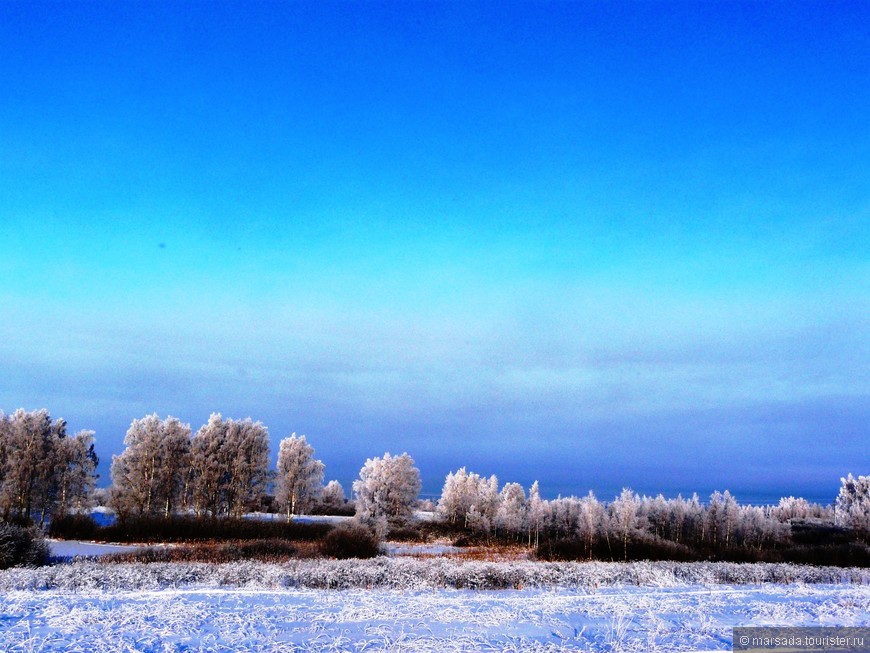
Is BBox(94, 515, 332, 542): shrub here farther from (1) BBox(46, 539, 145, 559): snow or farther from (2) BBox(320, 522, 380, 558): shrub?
(2) BBox(320, 522, 380, 558): shrub

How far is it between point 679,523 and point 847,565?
2807 cm

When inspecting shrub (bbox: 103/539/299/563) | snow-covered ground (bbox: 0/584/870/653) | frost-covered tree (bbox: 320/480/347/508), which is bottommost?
frost-covered tree (bbox: 320/480/347/508)

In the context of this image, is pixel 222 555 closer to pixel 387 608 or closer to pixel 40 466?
pixel 387 608

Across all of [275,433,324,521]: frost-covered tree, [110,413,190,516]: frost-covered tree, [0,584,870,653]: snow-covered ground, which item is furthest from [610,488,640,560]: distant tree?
[110,413,190,516]: frost-covered tree

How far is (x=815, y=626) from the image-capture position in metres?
12.7

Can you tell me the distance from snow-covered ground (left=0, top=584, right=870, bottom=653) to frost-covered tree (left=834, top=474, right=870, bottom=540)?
52340mm

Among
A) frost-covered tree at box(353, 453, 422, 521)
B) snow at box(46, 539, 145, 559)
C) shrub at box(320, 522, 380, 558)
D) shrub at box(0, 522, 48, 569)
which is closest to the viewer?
shrub at box(0, 522, 48, 569)

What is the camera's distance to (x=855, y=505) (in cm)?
6456

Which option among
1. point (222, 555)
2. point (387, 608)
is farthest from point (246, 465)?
point (387, 608)

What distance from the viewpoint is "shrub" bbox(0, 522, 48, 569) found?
72.3ft

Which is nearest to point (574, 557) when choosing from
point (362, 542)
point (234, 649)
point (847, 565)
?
point (362, 542)

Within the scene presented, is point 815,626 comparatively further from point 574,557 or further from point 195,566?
point 574,557

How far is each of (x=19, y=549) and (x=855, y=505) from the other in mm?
73920

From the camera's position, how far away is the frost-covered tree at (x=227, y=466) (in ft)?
182
